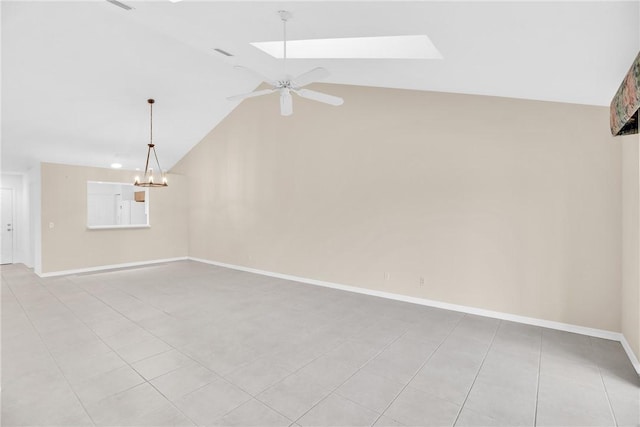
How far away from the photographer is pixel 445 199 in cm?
441

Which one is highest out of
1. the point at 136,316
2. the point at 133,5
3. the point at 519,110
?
the point at 133,5

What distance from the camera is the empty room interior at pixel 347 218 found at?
7.59ft

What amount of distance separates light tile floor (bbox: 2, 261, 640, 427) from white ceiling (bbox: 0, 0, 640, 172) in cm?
257

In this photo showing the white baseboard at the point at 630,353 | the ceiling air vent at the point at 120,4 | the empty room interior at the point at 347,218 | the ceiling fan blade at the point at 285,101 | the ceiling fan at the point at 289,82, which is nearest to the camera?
the empty room interior at the point at 347,218

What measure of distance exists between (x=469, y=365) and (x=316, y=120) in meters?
4.43

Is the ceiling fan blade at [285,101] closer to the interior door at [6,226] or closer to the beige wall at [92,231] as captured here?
the beige wall at [92,231]

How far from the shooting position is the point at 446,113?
440 centimetres

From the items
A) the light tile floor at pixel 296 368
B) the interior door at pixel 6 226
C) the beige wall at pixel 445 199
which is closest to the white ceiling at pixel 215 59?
the beige wall at pixel 445 199

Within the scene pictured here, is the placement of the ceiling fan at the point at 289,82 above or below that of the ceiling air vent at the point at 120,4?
below

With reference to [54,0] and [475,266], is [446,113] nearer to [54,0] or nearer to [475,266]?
[475,266]

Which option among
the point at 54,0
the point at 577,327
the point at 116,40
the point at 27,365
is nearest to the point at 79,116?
the point at 116,40

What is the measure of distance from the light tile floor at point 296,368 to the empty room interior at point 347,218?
0.02 m

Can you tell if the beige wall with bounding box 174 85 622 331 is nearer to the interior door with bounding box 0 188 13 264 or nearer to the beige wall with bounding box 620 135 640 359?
the beige wall with bounding box 620 135 640 359

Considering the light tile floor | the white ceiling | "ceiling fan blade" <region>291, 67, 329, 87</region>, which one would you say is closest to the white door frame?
the white ceiling
